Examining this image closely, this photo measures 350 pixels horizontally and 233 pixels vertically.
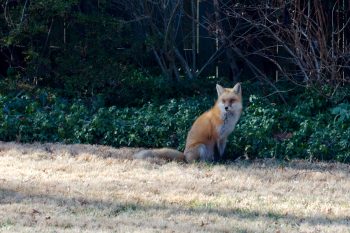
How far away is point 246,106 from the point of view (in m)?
13.5

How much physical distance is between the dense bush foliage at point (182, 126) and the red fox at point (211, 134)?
453 mm

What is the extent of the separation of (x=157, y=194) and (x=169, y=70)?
6414mm

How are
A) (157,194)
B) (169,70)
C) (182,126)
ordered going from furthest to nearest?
(169,70) < (182,126) < (157,194)

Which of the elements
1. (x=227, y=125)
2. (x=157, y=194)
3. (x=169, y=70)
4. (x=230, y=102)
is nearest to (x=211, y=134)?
(x=227, y=125)

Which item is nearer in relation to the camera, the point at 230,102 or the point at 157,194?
the point at 157,194

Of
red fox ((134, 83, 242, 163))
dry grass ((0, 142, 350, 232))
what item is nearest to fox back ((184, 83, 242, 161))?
red fox ((134, 83, 242, 163))

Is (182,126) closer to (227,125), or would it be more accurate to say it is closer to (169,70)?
(227,125)

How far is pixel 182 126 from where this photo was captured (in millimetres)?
12305

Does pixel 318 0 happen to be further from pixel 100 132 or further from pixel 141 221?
pixel 141 221

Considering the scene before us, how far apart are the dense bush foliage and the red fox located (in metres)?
0.45

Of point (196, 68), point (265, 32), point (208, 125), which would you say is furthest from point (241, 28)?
point (208, 125)

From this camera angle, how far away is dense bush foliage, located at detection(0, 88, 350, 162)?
11453mm

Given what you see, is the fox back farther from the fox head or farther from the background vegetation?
the background vegetation

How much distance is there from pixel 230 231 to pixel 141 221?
0.95m
